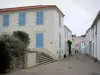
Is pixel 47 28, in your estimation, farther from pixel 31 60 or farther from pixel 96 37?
pixel 31 60

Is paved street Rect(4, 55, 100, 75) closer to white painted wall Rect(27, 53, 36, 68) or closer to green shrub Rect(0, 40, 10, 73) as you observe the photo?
green shrub Rect(0, 40, 10, 73)

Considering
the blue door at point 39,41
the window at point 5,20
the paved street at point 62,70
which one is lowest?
the paved street at point 62,70

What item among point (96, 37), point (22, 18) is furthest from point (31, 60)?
point (96, 37)

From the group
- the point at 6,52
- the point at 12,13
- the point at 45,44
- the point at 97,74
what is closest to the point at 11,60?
the point at 6,52

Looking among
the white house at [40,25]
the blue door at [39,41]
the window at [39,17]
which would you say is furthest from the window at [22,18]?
the blue door at [39,41]

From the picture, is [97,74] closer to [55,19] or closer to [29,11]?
[55,19]

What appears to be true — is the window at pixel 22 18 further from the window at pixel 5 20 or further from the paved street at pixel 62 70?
the paved street at pixel 62 70

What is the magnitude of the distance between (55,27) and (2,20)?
327 inches

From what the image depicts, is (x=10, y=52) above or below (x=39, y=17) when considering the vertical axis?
below

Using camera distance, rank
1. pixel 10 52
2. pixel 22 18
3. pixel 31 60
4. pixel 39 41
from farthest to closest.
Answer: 1. pixel 22 18
2. pixel 39 41
3. pixel 31 60
4. pixel 10 52

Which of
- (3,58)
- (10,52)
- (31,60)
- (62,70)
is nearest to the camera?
(3,58)

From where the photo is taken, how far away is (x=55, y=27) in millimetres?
22688

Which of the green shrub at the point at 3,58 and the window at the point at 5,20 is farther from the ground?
the window at the point at 5,20

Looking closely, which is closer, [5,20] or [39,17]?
[39,17]
